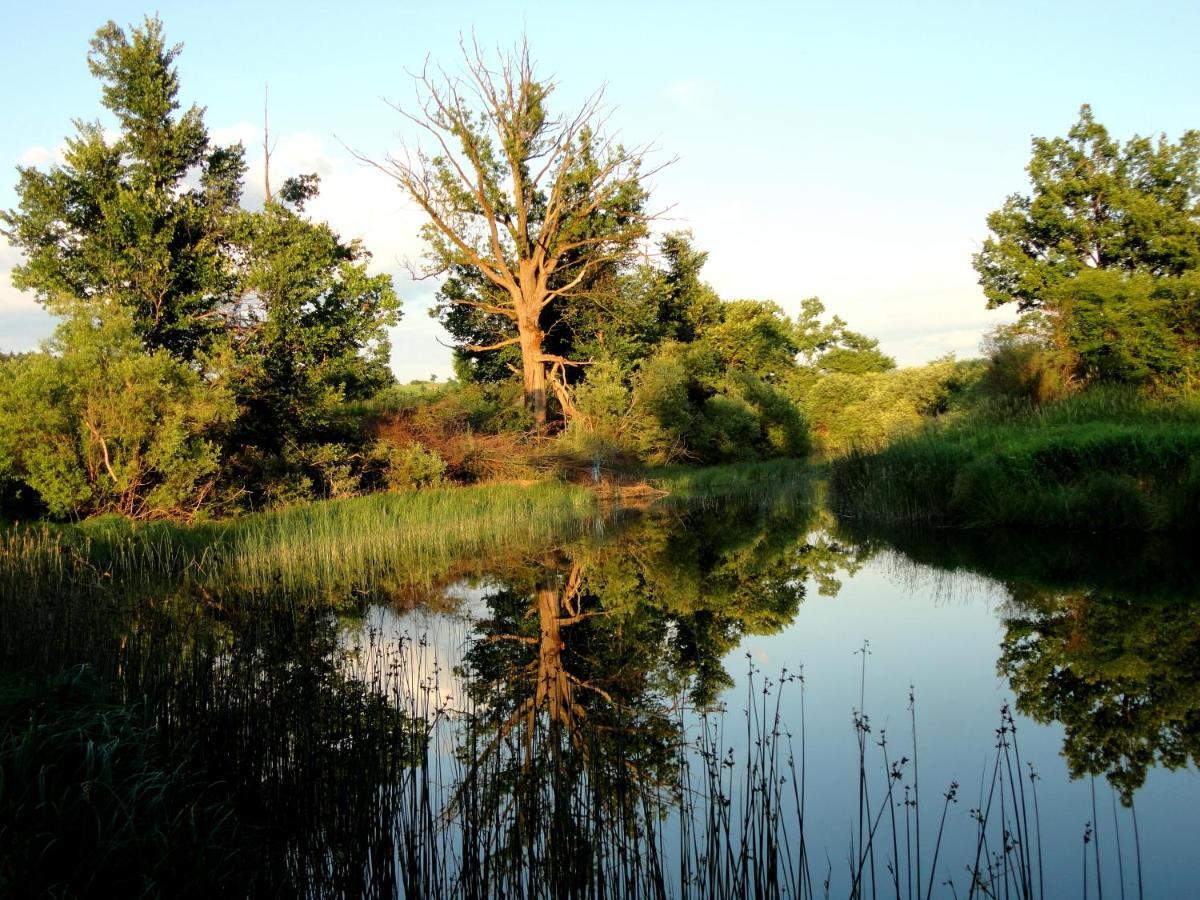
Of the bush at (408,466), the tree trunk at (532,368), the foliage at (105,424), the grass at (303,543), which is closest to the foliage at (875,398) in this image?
the tree trunk at (532,368)

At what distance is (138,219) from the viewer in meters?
15.1

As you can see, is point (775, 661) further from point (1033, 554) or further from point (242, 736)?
point (1033, 554)

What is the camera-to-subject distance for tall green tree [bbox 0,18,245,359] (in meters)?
15.1

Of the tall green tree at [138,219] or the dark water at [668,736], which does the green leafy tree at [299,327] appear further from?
the dark water at [668,736]

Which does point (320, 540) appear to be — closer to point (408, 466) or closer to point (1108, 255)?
point (408, 466)

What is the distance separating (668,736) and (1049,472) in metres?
10.3

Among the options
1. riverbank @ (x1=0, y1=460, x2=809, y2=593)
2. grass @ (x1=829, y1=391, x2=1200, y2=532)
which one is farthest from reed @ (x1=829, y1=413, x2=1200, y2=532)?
riverbank @ (x1=0, y1=460, x2=809, y2=593)

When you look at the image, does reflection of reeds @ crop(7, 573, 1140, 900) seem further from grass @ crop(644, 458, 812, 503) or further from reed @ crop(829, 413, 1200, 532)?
grass @ crop(644, 458, 812, 503)

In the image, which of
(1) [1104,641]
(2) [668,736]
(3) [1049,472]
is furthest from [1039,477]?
(2) [668,736]

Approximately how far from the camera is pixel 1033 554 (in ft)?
33.1

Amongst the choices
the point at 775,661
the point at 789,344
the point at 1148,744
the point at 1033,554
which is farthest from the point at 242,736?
the point at 789,344

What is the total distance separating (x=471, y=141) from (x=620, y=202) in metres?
4.95

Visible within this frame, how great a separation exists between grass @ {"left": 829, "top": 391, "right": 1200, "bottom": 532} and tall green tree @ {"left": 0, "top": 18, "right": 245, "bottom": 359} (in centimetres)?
1289

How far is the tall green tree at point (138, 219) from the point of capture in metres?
15.1
